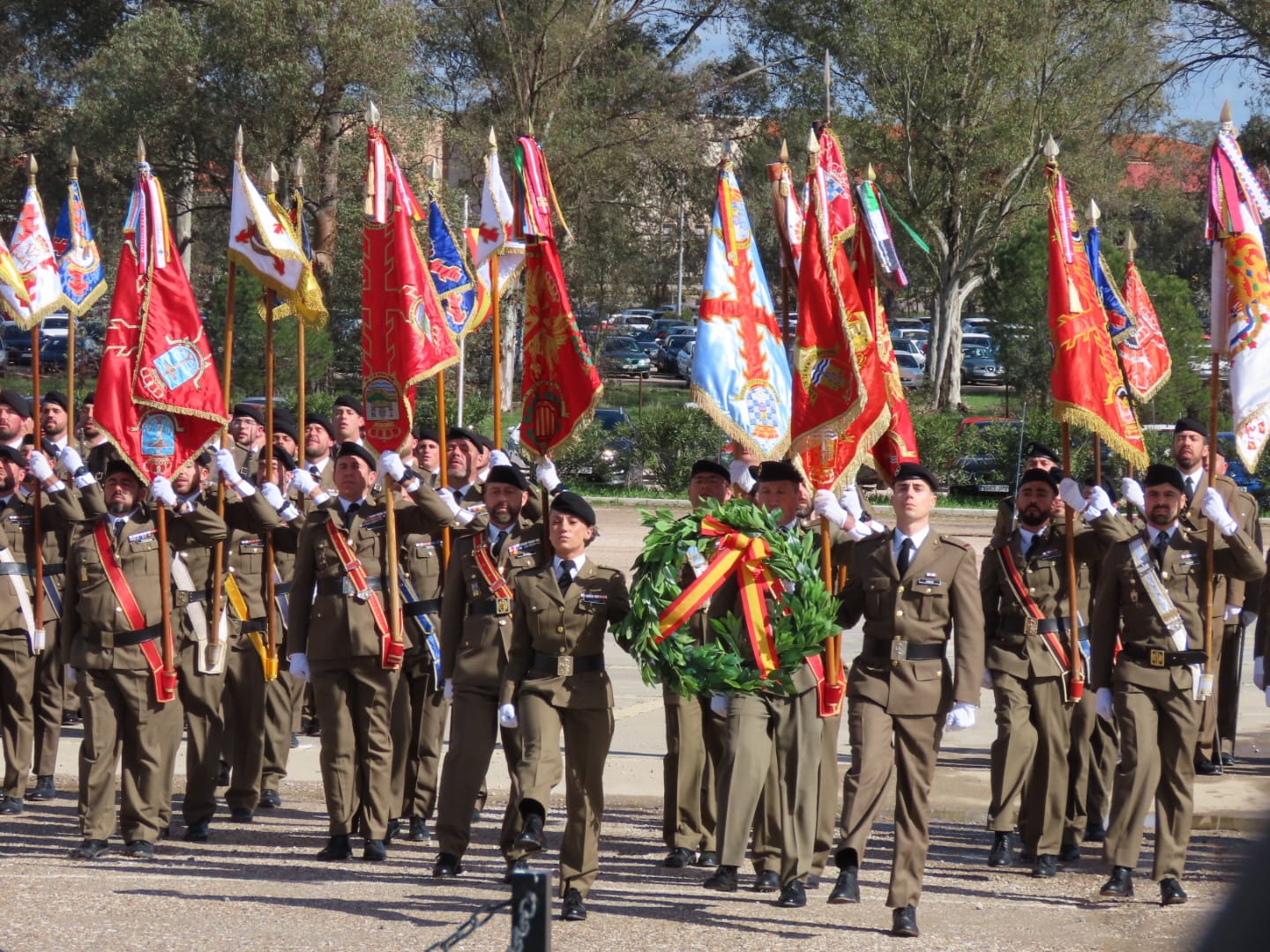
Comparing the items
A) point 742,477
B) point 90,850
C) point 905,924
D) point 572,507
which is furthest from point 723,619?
point 90,850

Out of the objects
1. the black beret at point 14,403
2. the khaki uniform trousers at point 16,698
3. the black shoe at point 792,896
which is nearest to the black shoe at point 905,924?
the black shoe at point 792,896

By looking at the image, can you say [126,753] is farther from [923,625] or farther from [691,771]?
[923,625]

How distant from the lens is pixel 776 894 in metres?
7.33

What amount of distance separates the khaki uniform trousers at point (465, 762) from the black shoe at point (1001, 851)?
224cm

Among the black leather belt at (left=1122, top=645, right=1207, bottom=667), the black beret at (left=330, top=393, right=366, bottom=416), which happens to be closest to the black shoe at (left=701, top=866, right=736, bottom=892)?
the black leather belt at (left=1122, top=645, right=1207, bottom=667)

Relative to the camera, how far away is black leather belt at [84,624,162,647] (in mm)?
8078

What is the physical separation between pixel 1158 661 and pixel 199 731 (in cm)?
456

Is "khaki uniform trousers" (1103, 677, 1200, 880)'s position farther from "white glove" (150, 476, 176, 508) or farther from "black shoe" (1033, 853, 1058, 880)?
"white glove" (150, 476, 176, 508)

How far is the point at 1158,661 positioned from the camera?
23.9 ft

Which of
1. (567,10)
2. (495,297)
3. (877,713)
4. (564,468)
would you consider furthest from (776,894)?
(567,10)

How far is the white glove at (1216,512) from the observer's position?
7406mm

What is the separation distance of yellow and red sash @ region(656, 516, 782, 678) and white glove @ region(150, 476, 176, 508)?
103 inches

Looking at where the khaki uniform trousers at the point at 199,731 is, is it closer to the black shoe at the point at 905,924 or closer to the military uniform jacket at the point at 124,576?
the military uniform jacket at the point at 124,576

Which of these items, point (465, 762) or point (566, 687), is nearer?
point (566, 687)
